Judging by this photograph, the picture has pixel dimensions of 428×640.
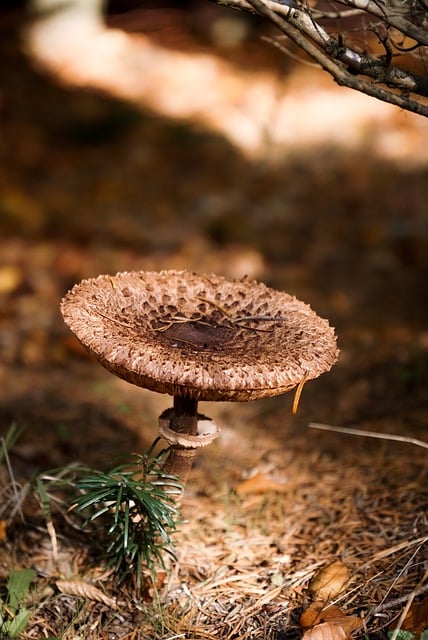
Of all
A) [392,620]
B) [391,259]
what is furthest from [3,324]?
[392,620]

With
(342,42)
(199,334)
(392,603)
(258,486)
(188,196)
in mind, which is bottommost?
(188,196)

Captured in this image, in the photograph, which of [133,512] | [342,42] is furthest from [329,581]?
[342,42]

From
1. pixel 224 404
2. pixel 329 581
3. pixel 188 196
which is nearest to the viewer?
pixel 329 581

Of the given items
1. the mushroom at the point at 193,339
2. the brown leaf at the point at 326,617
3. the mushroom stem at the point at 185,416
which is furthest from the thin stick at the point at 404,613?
the mushroom stem at the point at 185,416

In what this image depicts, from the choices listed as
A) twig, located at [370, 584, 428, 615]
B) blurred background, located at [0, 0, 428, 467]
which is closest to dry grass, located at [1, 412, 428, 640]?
twig, located at [370, 584, 428, 615]

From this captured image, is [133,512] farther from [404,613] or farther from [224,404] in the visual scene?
[224,404]

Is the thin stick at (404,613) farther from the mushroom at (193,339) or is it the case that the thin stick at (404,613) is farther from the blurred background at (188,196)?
the blurred background at (188,196)

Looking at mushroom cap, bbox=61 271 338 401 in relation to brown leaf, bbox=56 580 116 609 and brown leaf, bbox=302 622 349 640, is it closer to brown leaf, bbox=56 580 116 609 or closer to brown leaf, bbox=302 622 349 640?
brown leaf, bbox=302 622 349 640
